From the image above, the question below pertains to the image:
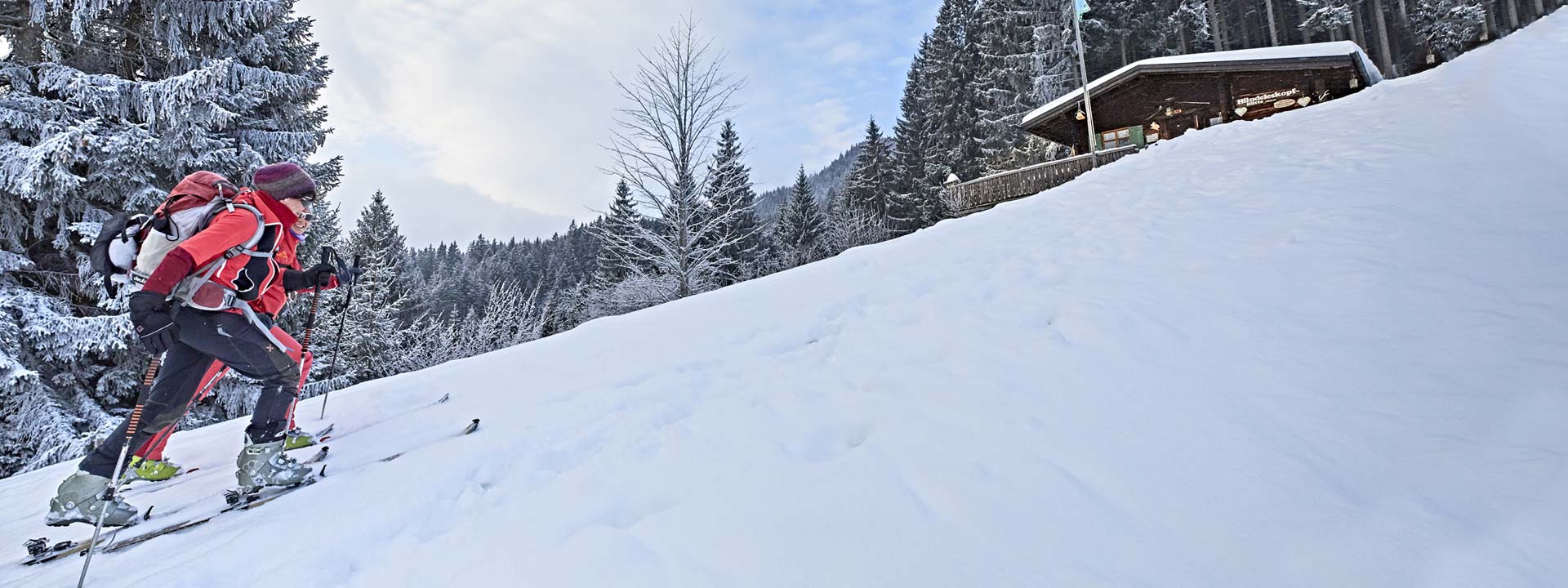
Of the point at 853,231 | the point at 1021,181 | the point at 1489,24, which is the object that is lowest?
the point at 853,231

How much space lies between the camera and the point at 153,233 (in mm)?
2803

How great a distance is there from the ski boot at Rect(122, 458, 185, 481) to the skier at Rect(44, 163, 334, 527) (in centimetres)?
67

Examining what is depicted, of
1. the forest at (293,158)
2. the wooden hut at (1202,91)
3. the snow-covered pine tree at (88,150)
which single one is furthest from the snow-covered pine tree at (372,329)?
the wooden hut at (1202,91)

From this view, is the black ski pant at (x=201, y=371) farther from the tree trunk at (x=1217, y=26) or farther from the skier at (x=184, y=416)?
the tree trunk at (x=1217, y=26)

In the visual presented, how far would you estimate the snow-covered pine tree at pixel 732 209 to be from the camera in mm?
14773

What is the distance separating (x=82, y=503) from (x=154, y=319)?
3.07ft

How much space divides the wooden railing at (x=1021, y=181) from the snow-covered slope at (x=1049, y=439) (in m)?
10.9

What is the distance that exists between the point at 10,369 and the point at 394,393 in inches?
235

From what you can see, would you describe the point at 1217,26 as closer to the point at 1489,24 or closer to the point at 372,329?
the point at 1489,24

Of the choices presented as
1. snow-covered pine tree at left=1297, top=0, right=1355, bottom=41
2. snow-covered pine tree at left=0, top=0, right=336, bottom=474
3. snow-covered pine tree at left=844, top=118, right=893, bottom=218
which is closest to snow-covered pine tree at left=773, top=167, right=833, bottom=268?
snow-covered pine tree at left=844, top=118, right=893, bottom=218

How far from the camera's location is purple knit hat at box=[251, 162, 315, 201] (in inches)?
127

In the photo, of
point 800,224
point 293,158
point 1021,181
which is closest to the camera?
point 293,158

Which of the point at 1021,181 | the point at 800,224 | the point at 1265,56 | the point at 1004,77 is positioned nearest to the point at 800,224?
the point at 800,224

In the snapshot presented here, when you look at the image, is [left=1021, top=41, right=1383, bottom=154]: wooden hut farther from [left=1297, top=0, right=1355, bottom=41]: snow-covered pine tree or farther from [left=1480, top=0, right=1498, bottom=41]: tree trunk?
[left=1480, top=0, right=1498, bottom=41]: tree trunk
